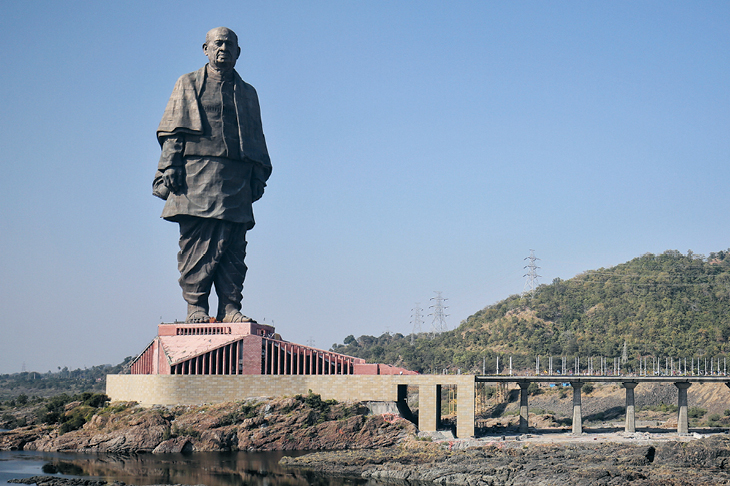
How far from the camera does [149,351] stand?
79812 mm

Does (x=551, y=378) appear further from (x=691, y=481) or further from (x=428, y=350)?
(x=428, y=350)

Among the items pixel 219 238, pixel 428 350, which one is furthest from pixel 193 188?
pixel 428 350

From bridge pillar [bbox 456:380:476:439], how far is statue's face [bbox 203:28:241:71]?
37635mm

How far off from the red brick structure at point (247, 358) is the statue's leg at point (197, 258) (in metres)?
4.64

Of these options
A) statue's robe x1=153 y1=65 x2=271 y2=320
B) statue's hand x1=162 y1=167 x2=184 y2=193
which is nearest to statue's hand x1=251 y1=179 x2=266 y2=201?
statue's robe x1=153 y1=65 x2=271 y2=320

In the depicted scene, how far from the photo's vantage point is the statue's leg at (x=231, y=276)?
80.3 m

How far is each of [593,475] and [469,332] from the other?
108 meters

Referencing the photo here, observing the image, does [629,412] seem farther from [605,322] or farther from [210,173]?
[605,322]

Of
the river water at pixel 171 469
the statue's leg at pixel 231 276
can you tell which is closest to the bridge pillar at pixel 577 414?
the river water at pixel 171 469

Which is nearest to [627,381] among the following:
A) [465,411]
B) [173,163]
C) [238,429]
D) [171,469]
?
[465,411]

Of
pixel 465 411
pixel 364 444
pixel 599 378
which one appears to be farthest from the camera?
pixel 599 378

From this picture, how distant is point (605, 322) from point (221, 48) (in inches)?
3538

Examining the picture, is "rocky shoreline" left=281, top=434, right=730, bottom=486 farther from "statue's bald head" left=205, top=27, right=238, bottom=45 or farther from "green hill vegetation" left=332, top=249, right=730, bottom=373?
"green hill vegetation" left=332, top=249, right=730, bottom=373

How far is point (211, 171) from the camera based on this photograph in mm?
78562
